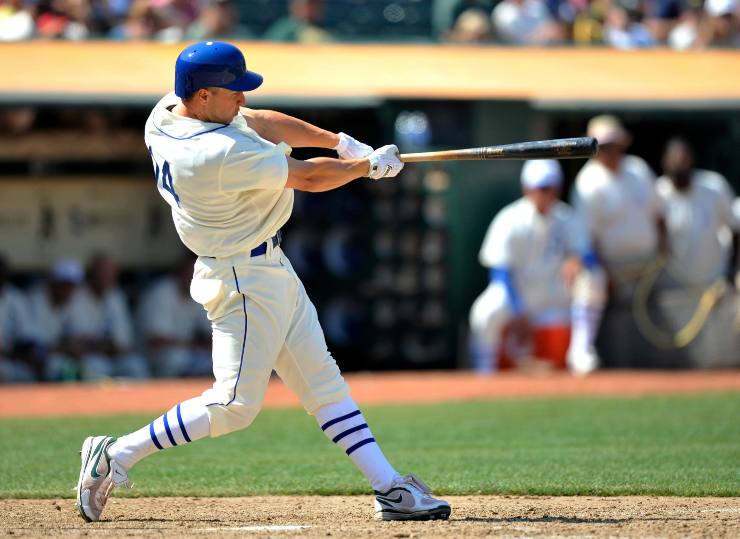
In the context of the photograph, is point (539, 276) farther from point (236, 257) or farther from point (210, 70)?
point (210, 70)

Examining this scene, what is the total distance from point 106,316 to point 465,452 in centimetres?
488

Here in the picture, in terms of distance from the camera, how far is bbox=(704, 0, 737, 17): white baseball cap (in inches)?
534

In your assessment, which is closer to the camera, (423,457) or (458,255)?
(423,457)

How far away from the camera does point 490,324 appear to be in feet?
35.8

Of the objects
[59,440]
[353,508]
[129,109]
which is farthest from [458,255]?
[353,508]

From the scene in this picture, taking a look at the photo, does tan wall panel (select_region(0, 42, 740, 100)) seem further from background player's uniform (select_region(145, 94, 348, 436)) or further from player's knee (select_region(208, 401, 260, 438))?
player's knee (select_region(208, 401, 260, 438))

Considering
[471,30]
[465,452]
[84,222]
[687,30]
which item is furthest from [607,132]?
[465,452]

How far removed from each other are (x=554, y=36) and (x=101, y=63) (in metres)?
4.49

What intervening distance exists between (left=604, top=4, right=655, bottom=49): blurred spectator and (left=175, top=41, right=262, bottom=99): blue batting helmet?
9201mm

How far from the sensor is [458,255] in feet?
38.6

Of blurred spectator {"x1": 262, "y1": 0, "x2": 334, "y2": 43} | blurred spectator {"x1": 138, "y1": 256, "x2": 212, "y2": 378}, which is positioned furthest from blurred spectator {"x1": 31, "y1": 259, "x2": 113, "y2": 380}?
blurred spectator {"x1": 262, "y1": 0, "x2": 334, "y2": 43}

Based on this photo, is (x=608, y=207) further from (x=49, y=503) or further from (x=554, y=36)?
(x=49, y=503)

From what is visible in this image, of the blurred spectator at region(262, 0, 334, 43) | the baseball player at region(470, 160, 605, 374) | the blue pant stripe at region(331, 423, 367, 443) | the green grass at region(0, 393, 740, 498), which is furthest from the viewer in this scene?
the blurred spectator at region(262, 0, 334, 43)

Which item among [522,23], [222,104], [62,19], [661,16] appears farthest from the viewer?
[661,16]
